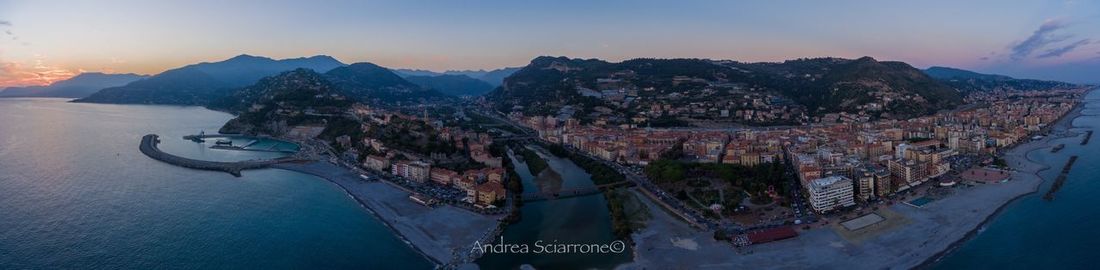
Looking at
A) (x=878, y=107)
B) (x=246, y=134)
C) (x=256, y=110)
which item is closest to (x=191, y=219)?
(x=246, y=134)

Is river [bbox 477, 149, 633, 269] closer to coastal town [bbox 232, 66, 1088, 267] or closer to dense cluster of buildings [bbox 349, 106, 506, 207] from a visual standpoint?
coastal town [bbox 232, 66, 1088, 267]

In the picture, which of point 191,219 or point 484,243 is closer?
point 484,243

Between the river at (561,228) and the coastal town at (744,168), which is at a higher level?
the coastal town at (744,168)

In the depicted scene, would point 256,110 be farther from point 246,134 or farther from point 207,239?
point 207,239

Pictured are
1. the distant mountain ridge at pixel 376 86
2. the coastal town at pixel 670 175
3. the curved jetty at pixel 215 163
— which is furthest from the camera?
the distant mountain ridge at pixel 376 86

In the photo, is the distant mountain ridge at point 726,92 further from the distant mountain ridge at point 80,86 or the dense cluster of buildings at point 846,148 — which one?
the distant mountain ridge at point 80,86

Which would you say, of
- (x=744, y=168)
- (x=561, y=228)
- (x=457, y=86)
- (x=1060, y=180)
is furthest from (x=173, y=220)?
(x=457, y=86)

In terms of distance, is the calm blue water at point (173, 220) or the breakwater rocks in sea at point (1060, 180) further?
the breakwater rocks in sea at point (1060, 180)

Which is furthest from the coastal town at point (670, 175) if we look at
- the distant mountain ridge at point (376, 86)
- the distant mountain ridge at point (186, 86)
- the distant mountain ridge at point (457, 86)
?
the distant mountain ridge at point (457, 86)
